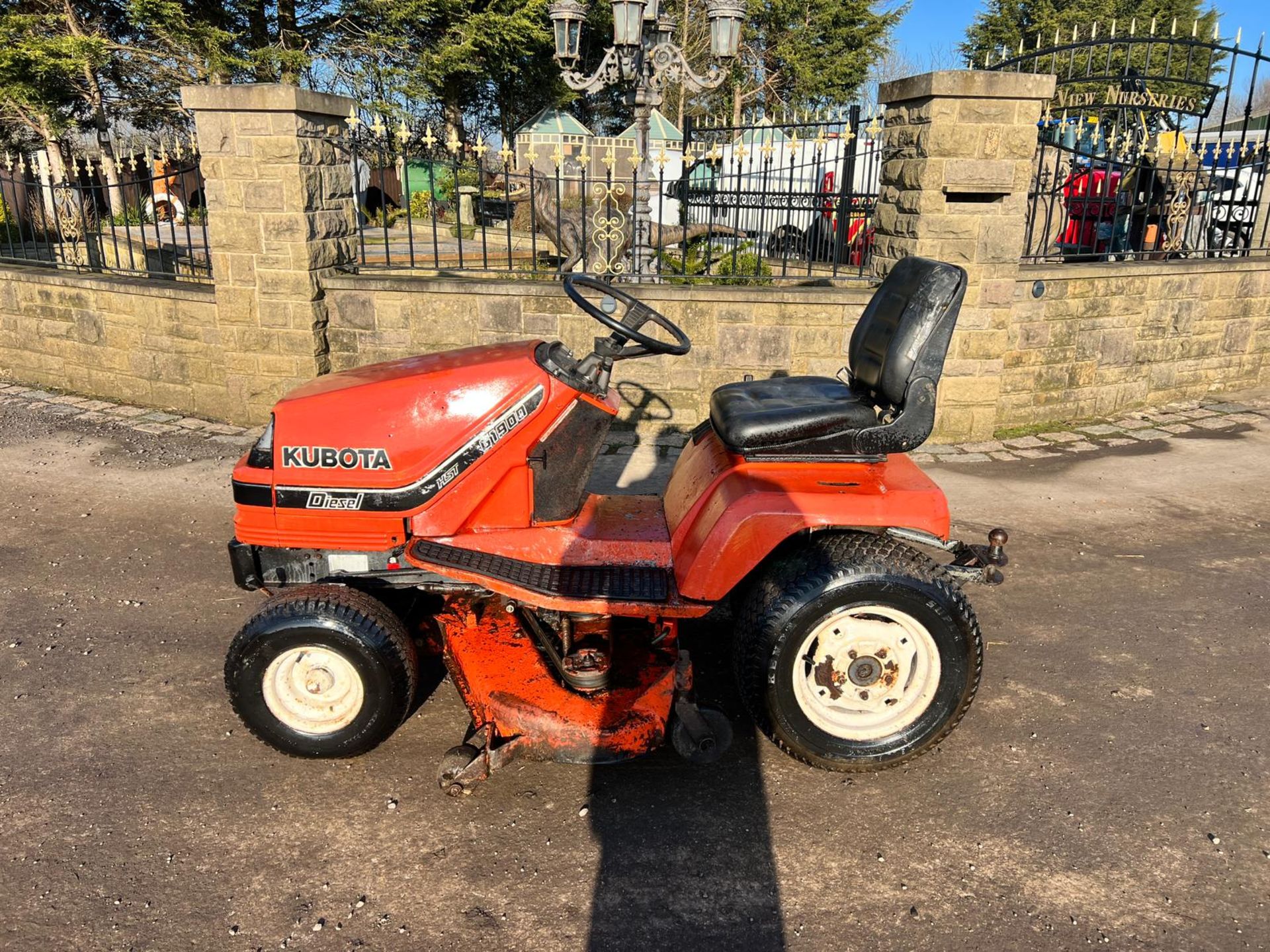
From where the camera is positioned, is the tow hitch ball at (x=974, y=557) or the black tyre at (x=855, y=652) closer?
the black tyre at (x=855, y=652)

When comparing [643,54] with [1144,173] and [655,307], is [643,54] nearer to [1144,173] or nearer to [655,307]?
[655,307]

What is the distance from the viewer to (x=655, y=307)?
21.9 feet

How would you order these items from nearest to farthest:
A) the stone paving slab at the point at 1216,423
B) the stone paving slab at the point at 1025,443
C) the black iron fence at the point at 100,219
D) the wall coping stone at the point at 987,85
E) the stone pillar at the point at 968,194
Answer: the wall coping stone at the point at 987,85, the stone pillar at the point at 968,194, the stone paving slab at the point at 1025,443, the stone paving slab at the point at 1216,423, the black iron fence at the point at 100,219

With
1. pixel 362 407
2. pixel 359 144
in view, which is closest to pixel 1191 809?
pixel 362 407

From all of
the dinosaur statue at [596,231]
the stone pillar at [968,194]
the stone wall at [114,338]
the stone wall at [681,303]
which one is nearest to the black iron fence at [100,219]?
the stone wall at [114,338]

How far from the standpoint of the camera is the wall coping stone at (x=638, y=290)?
651cm

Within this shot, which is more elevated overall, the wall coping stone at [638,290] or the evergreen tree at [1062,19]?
the evergreen tree at [1062,19]

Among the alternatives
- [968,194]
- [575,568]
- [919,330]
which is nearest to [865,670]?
[575,568]

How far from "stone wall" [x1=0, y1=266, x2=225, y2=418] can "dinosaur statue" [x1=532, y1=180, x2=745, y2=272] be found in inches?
108

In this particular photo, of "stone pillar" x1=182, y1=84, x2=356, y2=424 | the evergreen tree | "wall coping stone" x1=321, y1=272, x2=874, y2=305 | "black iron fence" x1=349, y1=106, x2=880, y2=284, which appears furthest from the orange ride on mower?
the evergreen tree

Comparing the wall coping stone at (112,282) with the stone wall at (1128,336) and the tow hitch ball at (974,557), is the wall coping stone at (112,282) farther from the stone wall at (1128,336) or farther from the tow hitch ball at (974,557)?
the stone wall at (1128,336)

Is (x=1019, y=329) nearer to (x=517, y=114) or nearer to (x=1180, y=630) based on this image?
(x=1180, y=630)

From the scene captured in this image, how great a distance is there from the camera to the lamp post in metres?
7.81

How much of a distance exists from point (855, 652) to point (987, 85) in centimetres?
448
